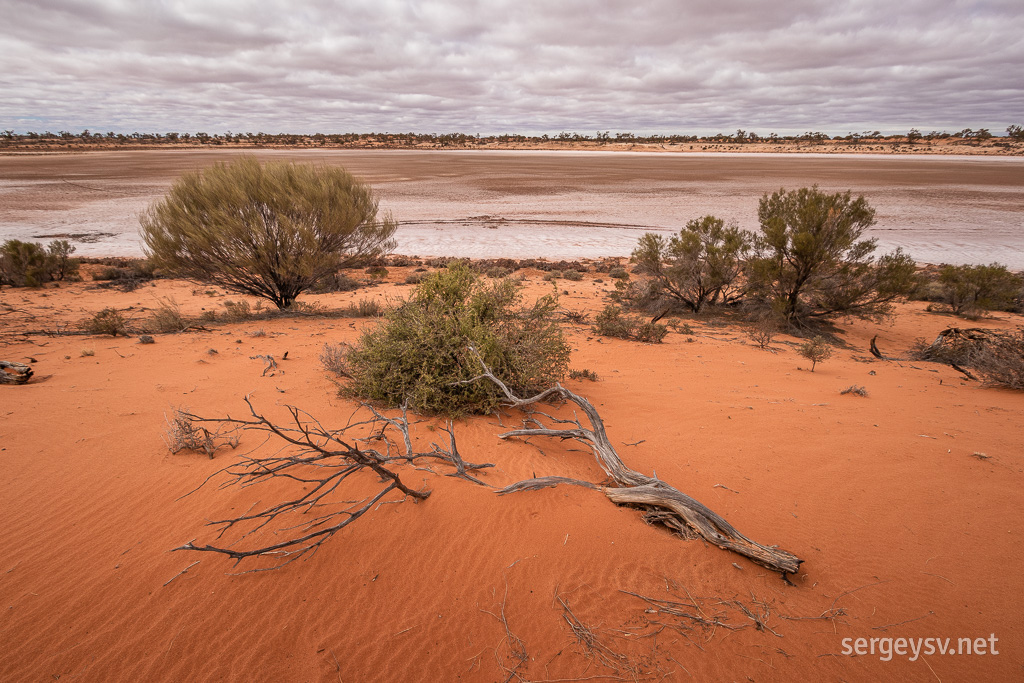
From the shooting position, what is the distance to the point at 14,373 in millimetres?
6352

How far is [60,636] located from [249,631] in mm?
1072

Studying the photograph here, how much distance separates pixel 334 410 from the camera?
5.58 meters

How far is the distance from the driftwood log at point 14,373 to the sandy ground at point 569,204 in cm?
1622

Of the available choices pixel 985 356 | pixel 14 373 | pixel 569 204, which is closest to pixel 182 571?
pixel 14 373

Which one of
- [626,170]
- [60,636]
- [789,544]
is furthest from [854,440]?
[626,170]

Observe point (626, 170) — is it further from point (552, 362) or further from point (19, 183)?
point (19, 183)

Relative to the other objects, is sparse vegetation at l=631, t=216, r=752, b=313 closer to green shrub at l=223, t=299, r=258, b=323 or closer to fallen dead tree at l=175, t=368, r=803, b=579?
fallen dead tree at l=175, t=368, r=803, b=579

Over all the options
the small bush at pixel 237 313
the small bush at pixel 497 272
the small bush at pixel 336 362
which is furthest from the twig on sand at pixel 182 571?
the small bush at pixel 497 272

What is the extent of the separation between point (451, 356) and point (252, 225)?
9.14 metres

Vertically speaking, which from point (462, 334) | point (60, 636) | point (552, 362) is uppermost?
point (462, 334)

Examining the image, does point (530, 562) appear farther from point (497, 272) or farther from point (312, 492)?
point (497, 272)

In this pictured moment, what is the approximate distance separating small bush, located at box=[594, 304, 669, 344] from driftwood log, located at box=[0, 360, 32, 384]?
33.7ft

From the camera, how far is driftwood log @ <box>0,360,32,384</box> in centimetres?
628

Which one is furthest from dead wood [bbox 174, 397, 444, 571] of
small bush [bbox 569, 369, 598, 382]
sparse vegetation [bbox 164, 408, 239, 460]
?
small bush [bbox 569, 369, 598, 382]
